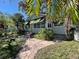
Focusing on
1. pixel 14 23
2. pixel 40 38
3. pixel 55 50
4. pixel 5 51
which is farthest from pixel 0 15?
pixel 55 50

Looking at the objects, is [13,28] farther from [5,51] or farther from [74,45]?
[74,45]

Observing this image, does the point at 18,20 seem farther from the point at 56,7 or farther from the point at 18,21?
the point at 56,7

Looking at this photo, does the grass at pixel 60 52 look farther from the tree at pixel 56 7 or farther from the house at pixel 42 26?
the tree at pixel 56 7

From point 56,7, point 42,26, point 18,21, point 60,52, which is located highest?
point 18,21

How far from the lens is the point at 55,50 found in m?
14.3

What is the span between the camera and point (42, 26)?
3064 cm

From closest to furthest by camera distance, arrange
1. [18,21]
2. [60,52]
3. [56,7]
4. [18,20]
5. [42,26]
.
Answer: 1. [56,7]
2. [60,52]
3. [42,26]
4. [18,20]
5. [18,21]

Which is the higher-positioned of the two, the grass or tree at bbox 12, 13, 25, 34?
tree at bbox 12, 13, 25, 34

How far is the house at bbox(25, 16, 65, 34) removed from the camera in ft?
83.1

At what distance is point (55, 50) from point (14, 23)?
21248mm

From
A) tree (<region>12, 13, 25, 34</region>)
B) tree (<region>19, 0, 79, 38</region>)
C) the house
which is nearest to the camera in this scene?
tree (<region>19, 0, 79, 38</region>)

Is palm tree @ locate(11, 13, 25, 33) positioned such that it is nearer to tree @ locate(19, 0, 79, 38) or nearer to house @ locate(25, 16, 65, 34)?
house @ locate(25, 16, 65, 34)

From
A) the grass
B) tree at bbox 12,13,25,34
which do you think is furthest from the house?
the grass

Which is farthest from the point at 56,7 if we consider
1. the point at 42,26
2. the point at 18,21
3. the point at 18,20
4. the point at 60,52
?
the point at 18,21
